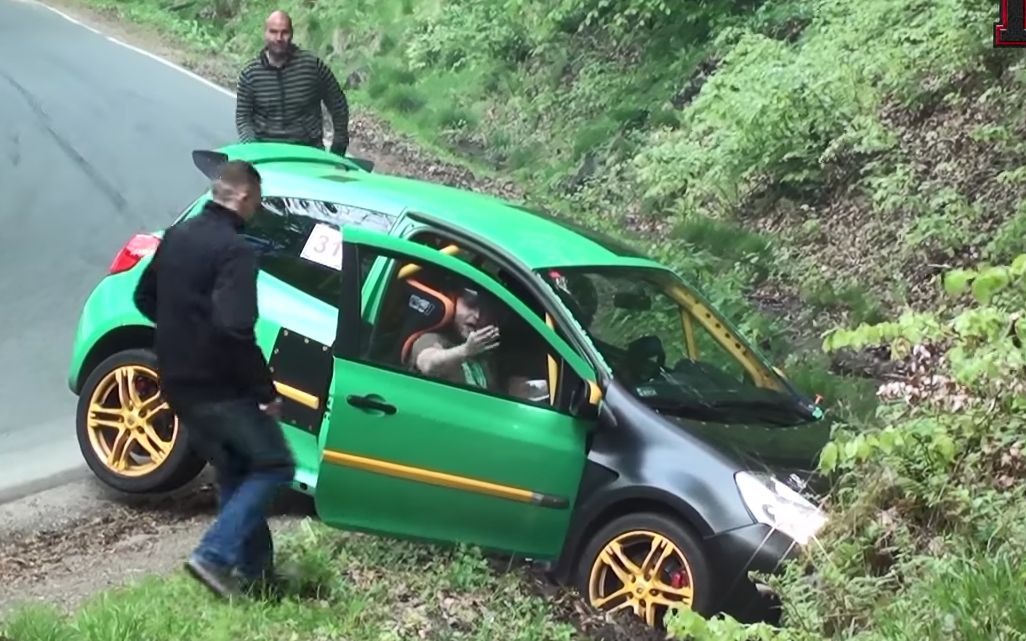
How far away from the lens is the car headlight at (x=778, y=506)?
5.25 metres

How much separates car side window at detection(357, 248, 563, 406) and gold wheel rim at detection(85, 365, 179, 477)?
162 cm

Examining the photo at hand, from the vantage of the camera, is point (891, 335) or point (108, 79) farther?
point (108, 79)

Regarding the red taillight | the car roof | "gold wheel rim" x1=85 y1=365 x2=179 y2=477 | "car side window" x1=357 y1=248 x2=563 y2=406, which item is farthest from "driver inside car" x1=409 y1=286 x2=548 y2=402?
the red taillight

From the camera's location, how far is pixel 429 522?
231 inches

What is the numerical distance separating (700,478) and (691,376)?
806 millimetres

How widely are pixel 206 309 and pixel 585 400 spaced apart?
163cm

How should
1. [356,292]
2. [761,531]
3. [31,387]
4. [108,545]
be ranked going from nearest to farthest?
1. [761,531]
2. [356,292]
3. [108,545]
4. [31,387]

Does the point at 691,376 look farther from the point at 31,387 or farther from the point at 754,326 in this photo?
the point at 31,387

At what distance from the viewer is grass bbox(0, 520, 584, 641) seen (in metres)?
4.96

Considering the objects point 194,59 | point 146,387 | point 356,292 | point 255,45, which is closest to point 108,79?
point 194,59

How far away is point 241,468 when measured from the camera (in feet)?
17.9

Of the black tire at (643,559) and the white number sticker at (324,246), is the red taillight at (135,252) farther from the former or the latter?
the black tire at (643,559)

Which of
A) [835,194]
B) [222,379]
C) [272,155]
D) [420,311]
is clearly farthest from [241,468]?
[835,194]

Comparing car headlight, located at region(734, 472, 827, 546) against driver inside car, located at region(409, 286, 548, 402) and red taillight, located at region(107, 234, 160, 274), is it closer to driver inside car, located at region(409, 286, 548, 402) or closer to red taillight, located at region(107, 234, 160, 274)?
driver inside car, located at region(409, 286, 548, 402)
